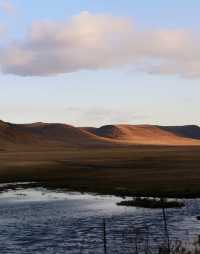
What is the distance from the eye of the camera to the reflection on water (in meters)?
30.0

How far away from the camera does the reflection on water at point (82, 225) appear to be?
30.0 metres

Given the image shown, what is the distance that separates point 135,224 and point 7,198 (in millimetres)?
20455

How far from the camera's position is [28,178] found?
252 feet

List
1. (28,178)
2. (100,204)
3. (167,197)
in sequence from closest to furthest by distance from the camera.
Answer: (100,204) < (167,197) < (28,178)

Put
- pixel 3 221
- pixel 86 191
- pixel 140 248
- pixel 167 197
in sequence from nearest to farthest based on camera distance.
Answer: pixel 140 248 < pixel 3 221 < pixel 167 197 < pixel 86 191

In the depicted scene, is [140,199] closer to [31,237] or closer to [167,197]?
[167,197]

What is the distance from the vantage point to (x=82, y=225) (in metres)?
36.6

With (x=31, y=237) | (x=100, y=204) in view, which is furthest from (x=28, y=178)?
(x=31, y=237)

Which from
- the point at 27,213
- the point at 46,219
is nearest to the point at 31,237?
the point at 46,219

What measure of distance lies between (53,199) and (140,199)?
837cm

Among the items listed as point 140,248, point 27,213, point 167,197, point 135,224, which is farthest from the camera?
point 167,197

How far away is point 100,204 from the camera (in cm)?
4678

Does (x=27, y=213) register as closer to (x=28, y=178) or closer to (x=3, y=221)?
(x=3, y=221)

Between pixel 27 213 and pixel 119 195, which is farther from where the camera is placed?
pixel 119 195
